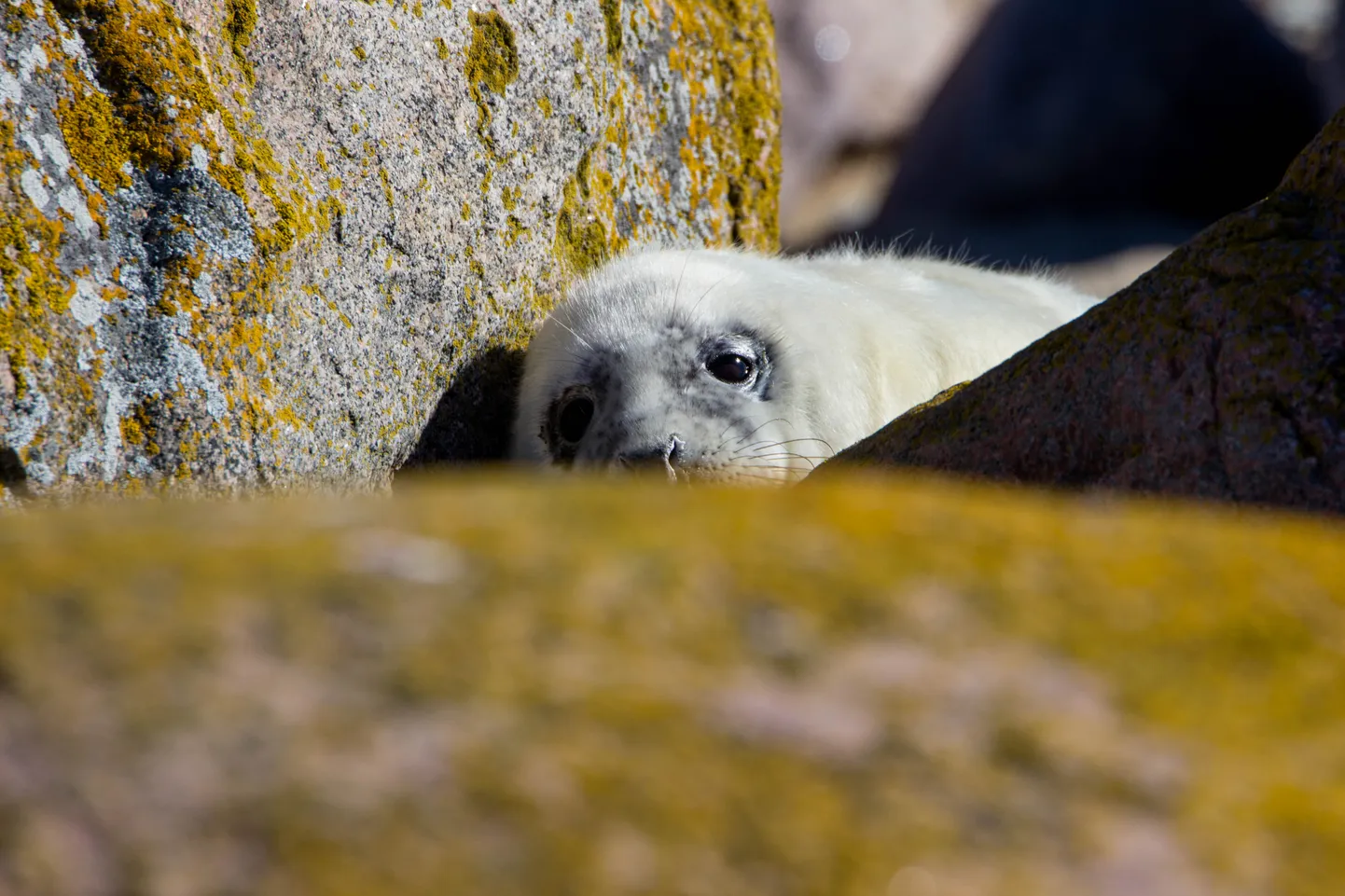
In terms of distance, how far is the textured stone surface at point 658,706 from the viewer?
102 cm

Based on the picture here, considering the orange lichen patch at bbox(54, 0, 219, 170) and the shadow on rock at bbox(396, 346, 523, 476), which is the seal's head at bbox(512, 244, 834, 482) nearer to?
the shadow on rock at bbox(396, 346, 523, 476)

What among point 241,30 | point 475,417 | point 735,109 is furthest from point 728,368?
point 241,30

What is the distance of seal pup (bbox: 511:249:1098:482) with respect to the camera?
3.55 metres

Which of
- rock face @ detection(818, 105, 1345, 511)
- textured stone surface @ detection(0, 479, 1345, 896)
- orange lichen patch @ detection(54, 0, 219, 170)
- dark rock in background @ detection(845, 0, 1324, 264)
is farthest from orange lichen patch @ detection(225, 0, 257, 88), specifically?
dark rock in background @ detection(845, 0, 1324, 264)

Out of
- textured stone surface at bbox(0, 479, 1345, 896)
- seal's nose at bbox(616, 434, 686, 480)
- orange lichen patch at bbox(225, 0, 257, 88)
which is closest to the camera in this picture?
textured stone surface at bbox(0, 479, 1345, 896)

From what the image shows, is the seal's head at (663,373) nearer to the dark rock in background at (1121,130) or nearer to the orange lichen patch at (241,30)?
the orange lichen patch at (241,30)

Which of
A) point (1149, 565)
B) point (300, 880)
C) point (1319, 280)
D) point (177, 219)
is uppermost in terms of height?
point (1319, 280)

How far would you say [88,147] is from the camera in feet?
8.51

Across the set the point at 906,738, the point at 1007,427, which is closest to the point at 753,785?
the point at 906,738

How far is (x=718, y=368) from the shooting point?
3760 millimetres

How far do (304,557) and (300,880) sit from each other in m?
0.35

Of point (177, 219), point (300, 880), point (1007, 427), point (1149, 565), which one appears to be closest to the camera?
point (300, 880)

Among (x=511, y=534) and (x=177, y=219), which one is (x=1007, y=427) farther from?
(x=177, y=219)

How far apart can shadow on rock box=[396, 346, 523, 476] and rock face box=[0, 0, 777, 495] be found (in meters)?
0.02
